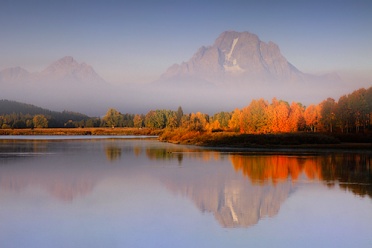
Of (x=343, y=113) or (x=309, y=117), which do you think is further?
(x=309, y=117)

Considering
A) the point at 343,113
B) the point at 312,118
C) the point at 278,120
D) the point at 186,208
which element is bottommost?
the point at 186,208

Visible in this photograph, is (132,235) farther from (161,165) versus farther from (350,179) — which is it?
(161,165)

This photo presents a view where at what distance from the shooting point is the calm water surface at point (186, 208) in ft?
49.0

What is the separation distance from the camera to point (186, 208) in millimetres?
20109

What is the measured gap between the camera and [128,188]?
26.1 m

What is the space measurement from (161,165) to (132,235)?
81.7 feet

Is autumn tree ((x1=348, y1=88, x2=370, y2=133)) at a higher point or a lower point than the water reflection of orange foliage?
higher

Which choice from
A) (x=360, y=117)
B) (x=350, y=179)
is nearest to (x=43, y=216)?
(x=350, y=179)

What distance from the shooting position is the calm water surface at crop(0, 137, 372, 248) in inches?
588

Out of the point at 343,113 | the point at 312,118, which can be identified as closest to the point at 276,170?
A: the point at 343,113

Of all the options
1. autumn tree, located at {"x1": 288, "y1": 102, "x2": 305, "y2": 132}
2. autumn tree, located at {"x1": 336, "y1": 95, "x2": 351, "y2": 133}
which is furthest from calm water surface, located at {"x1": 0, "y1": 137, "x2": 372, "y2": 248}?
autumn tree, located at {"x1": 288, "y1": 102, "x2": 305, "y2": 132}

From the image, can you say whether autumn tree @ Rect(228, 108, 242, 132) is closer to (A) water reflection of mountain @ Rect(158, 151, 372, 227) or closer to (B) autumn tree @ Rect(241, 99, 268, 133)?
(B) autumn tree @ Rect(241, 99, 268, 133)

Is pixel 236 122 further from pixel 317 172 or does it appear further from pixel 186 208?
pixel 186 208

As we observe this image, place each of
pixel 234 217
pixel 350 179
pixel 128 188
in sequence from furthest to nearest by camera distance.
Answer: pixel 350 179
pixel 128 188
pixel 234 217
